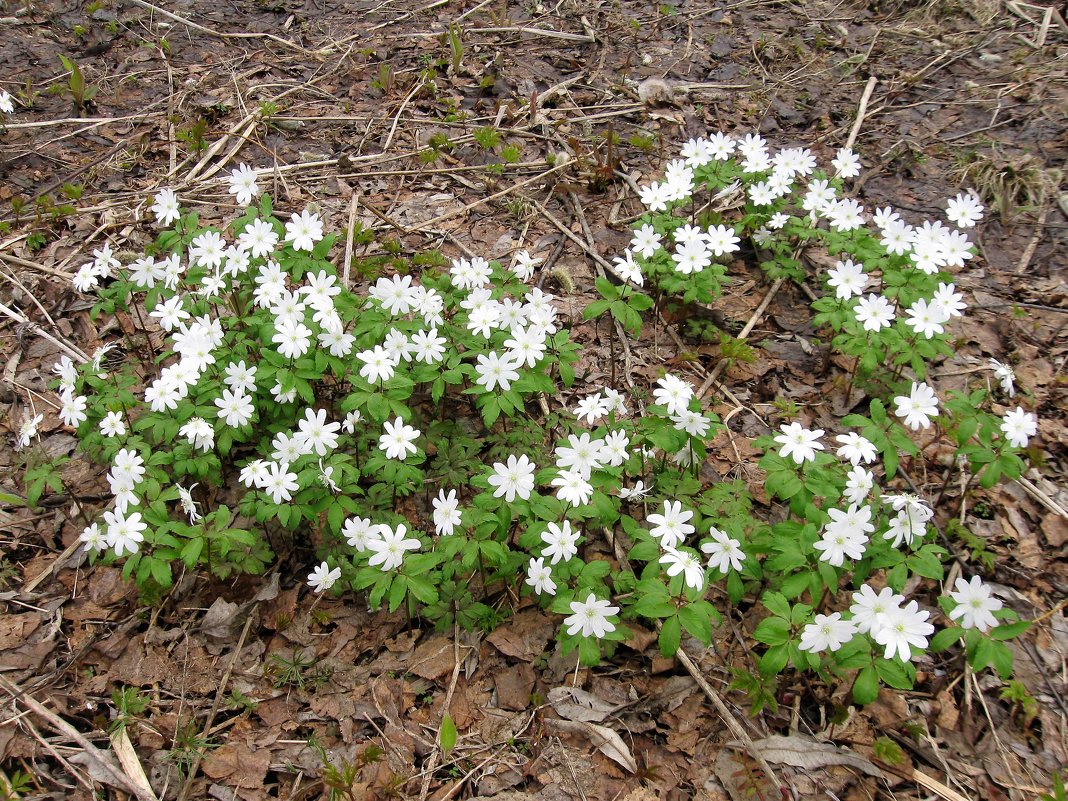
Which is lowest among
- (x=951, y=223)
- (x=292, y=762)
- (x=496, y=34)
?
(x=292, y=762)

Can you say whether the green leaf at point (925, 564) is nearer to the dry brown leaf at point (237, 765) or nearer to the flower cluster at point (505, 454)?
the flower cluster at point (505, 454)

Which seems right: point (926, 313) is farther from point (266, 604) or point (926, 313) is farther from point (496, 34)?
point (496, 34)

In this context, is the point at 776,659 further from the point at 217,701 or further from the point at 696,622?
the point at 217,701

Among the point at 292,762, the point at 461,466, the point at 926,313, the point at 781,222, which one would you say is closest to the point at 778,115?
the point at 781,222

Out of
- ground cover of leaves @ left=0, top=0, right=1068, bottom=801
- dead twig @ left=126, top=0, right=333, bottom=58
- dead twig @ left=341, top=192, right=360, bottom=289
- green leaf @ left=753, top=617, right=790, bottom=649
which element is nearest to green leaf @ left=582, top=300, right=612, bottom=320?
ground cover of leaves @ left=0, top=0, right=1068, bottom=801

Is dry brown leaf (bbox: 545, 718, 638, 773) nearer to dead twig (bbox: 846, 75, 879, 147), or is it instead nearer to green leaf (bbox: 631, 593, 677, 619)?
green leaf (bbox: 631, 593, 677, 619)

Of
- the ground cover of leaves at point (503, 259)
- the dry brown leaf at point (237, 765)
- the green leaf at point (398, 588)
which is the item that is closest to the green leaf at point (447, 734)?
the ground cover of leaves at point (503, 259)

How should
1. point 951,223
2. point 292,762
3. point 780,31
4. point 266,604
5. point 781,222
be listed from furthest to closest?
point 780,31 → point 951,223 → point 781,222 → point 266,604 → point 292,762
